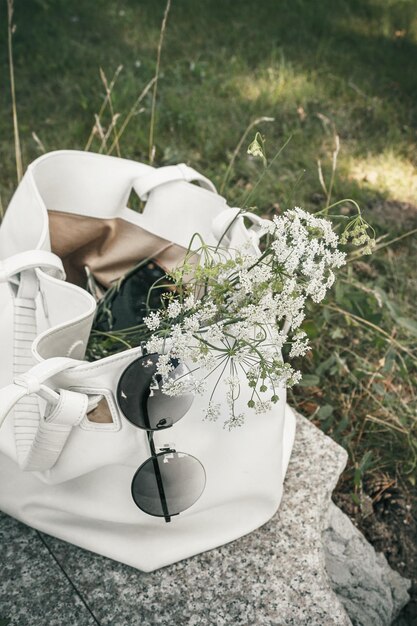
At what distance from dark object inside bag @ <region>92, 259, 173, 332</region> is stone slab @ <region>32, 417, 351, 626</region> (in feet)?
1.84

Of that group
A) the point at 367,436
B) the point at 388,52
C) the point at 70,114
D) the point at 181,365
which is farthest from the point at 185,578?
the point at 388,52

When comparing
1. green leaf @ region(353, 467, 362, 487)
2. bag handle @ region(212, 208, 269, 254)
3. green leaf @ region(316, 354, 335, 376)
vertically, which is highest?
bag handle @ region(212, 208, 269, 254)

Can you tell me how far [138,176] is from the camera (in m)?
1.85

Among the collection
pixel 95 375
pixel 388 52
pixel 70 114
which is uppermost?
pixel 95 375

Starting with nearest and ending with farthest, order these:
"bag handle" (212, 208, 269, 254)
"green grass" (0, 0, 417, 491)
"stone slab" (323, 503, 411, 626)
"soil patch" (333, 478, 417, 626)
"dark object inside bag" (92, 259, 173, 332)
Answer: "bag handle" (212, 208, 269, 254)
"stone slab" (323, 503, 411, 626)
"dark object inside bag" (92, 259, 173, 332)
"soil patch" (333, 478, 417, 626)
"green grass" (0, 0, 417, 491)

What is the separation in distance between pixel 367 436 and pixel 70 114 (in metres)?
2.27

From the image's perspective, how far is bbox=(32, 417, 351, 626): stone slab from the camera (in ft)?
4.90

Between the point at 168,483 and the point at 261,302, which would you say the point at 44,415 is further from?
the point at 261,302

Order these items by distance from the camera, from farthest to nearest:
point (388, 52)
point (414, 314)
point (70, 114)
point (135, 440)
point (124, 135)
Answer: point (388, 52)
point (70, 114)
point (124, 135)
point (414, 314)
point (135, 440)

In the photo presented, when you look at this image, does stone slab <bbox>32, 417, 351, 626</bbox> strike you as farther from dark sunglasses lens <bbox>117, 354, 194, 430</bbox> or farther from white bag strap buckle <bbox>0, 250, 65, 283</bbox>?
white bag strap buckle <bbox>0, 250, 65, 283</bbox>

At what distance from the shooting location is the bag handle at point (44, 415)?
1.21 m

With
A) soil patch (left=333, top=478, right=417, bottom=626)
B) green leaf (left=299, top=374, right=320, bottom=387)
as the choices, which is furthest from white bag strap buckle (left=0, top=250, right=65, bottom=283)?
soil patch (left=333, top=478, right=417, bottom=626)

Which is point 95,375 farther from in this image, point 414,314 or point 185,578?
point 414,314

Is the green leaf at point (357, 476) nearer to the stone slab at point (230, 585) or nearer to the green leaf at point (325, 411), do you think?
the green leaf at point (325, 411)
